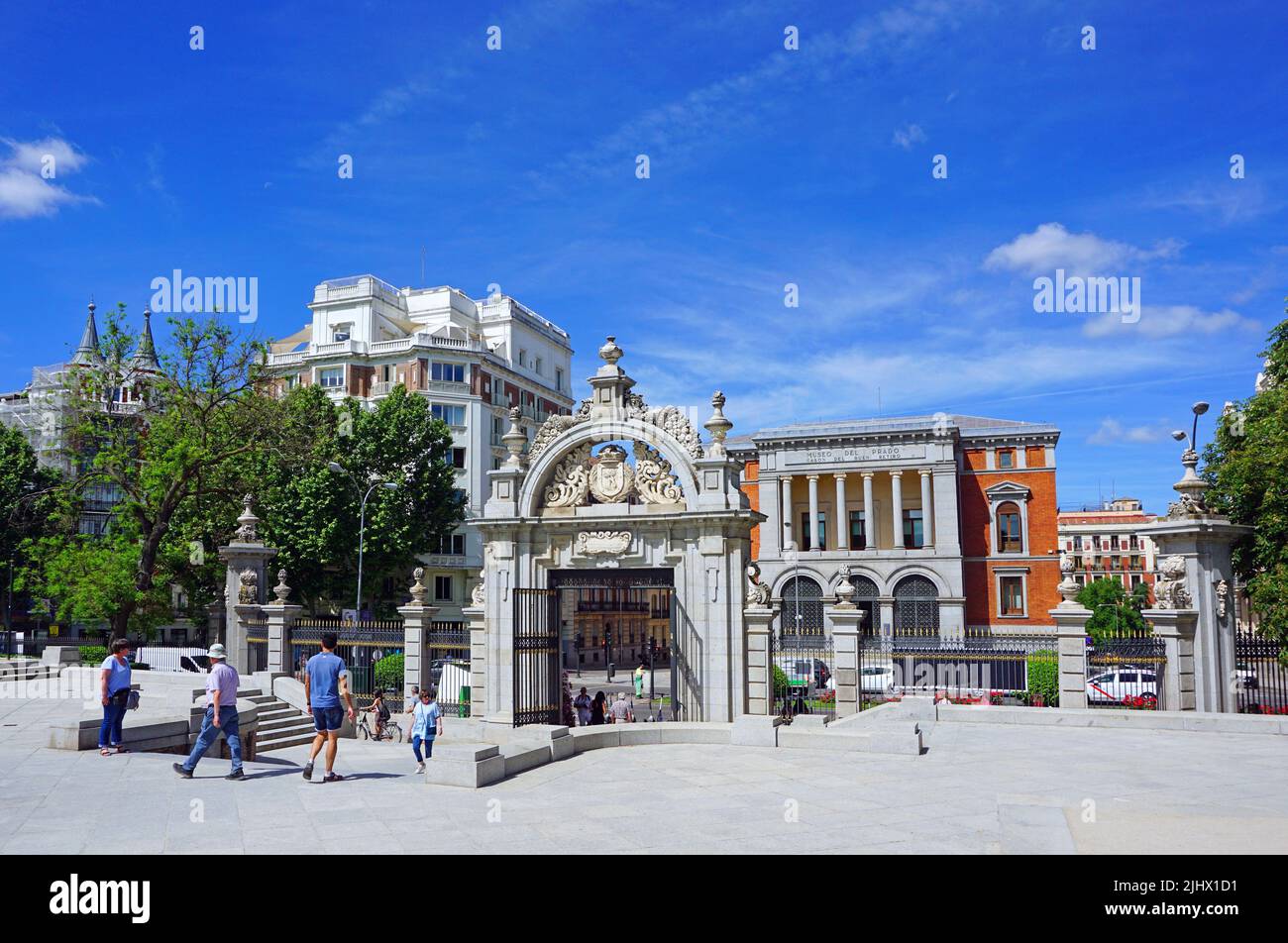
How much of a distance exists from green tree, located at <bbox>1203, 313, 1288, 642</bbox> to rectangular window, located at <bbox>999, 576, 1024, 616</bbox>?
35.4 meters

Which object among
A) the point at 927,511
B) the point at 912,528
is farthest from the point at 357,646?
the point at 912,528

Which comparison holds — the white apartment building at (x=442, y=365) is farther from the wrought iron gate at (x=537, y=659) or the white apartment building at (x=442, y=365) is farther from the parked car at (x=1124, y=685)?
the wrought iron gate at (x=537, y=659)

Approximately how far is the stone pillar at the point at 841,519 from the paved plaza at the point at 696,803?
4581 centimetres

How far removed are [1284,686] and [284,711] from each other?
19710 mm

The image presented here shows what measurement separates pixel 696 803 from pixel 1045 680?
16.9 metres

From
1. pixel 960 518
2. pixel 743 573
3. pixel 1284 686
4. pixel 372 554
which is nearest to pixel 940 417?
pixel 960 518

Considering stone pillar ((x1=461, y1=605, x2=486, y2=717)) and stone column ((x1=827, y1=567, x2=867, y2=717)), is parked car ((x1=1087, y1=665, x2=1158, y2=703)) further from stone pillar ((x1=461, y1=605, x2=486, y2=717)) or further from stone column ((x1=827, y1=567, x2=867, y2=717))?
stone pillar ((x1=461, y1=605, x2=486, y2=717))

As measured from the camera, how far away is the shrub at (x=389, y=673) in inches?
949

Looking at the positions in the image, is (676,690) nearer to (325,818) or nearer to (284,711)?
(284,711)

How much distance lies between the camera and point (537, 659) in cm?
1805
